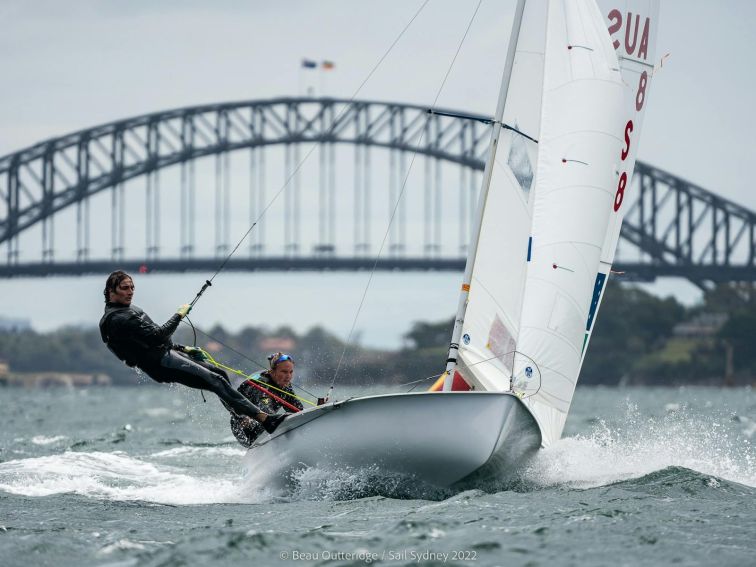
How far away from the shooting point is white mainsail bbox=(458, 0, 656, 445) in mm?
9609

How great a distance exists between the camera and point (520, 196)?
9.78 meters

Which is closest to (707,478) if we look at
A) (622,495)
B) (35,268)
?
(622,495)

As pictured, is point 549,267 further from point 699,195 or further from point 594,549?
point 699,195

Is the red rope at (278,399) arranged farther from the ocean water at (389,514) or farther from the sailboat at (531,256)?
the ocean water at (389,514)

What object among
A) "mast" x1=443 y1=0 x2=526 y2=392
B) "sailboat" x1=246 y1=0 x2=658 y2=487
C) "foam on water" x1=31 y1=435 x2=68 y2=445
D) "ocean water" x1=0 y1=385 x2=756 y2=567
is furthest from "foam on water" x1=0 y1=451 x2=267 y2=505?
"foam on water" x1=31 y1=435 x2=68 y2=445

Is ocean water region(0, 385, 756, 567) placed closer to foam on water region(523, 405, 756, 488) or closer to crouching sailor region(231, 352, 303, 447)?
foam on water region(523, 405, 756, 488)

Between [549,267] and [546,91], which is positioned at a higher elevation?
[546,91]

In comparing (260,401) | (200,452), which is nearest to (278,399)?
(260,401)

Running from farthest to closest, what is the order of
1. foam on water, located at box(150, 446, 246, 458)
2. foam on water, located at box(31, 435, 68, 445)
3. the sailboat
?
foam on water, located at box(31, 435, 68, 445) < foam on water, located at box(150, 446, 246, 458) < the sailboat

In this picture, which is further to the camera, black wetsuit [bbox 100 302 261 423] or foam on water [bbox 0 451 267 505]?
foam on water [bbox 0 451 267 505]

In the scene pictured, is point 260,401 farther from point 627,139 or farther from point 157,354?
point 627,139

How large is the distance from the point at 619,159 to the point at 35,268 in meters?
46.9

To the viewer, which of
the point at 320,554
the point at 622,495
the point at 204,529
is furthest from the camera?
the point at 622,495

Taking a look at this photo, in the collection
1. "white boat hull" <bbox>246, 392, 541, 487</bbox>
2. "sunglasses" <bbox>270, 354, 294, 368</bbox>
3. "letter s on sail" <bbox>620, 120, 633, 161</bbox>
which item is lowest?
"white boat hull" <bbox>246, 392, 541, 487</bbox>
